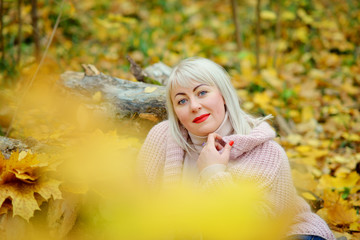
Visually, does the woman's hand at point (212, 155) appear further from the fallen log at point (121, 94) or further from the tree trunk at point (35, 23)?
the tree trunk at point (35, 23)

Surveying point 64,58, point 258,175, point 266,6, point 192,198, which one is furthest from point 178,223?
point 266,6

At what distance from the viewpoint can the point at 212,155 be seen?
1752 millimetres

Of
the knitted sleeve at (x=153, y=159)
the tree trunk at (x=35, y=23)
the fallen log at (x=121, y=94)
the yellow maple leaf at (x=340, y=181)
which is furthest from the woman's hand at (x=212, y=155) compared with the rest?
the tree trunk at (x=35, y=23)

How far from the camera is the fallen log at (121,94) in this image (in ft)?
7.77

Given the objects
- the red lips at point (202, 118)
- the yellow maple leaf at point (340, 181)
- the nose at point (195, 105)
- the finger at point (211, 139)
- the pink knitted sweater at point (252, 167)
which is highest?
the nose at point (195, 105)

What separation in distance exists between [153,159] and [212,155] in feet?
1.30

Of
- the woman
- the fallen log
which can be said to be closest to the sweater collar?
the woman

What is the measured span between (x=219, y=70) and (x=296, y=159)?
1469 millimetres

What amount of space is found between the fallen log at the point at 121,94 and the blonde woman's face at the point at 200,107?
52cm

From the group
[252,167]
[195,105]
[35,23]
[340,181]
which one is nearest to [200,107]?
[195,105]

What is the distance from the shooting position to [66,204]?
1782 millimetres

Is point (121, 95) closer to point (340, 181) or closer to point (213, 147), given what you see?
point (213, 147)

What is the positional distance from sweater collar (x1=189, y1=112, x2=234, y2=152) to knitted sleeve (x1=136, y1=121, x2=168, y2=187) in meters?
0.18

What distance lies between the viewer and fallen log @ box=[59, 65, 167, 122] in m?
2.37
